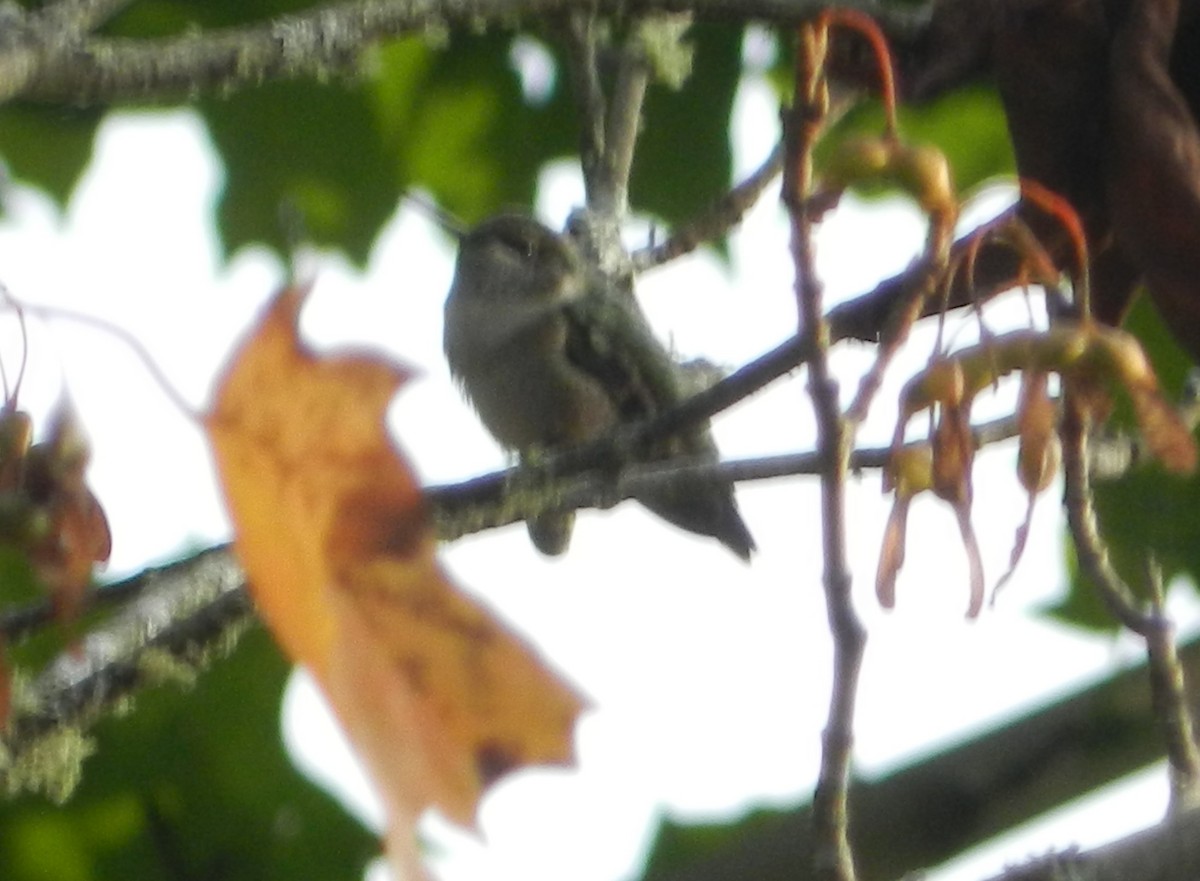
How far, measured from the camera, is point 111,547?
1776mm

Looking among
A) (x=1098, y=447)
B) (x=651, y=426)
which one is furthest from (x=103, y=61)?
(x=1098, y=447)

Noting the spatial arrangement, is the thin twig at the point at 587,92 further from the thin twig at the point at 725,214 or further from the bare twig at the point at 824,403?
the bare twig at the point at 824,403

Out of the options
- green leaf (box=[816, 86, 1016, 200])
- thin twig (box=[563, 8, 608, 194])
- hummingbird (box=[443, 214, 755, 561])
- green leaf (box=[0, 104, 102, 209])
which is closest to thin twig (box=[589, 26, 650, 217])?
thin twig (box=[563, 8, 608, 194])

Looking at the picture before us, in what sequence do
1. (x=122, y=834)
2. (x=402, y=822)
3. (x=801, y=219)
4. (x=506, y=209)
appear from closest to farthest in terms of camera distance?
(x=402, y=822) < (x=801, y=219) < (x=122, y=834) < (x=506, y=209)

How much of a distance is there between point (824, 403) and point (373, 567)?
34 centimetres

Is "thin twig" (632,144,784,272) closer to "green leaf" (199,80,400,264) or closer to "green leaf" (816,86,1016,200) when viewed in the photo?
"green leaf" (816,86,1016,200)

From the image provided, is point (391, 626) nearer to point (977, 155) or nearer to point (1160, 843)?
point (1160, 843)

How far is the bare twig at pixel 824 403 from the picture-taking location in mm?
1167

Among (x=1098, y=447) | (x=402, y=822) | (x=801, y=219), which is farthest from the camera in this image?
(x=1098, y=447)

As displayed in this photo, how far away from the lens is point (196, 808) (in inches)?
124

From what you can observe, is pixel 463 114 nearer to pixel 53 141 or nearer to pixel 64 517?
pixel 53 141

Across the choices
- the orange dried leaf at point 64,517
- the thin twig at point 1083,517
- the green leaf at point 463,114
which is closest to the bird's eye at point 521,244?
the green leaf at point 463,114

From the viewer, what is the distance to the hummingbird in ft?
14.5

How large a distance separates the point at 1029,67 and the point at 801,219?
0.70 meters
